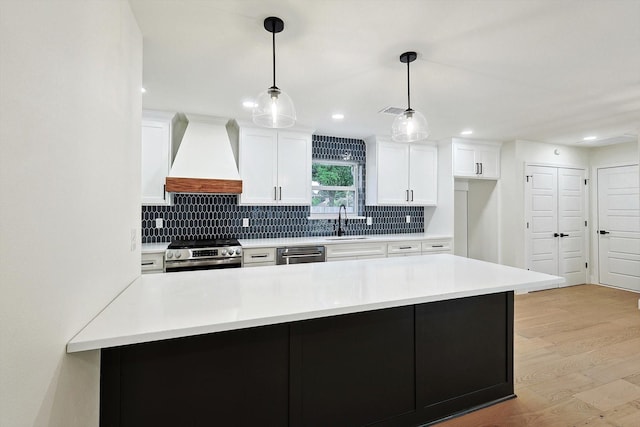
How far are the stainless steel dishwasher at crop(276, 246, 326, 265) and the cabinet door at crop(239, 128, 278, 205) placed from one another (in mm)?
704

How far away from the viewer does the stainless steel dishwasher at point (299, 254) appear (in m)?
3.64

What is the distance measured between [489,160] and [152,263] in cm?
502

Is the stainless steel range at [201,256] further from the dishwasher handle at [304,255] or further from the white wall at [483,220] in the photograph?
the white wall at [483,220]

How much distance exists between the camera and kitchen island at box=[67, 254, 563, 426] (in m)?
1.28

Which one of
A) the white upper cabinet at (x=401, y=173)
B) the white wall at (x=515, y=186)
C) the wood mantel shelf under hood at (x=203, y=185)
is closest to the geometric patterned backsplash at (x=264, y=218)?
the white upper cabinet at (x=401, y=173)

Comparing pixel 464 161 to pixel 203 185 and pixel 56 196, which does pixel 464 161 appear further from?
pixel 56 196

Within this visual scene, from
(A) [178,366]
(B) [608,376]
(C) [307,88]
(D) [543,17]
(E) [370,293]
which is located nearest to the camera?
(A) [178,366]

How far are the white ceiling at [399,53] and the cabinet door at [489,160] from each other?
4.03ft

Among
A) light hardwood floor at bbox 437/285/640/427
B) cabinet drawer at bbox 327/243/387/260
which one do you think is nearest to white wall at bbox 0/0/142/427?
light hardwood floor at bbox 437/285/640/427

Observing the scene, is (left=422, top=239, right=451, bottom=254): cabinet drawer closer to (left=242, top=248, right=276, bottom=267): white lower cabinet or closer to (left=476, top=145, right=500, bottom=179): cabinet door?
(left=476, top=145, right=500, bottom=179): cabinet door

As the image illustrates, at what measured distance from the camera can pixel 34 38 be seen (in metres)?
0.80

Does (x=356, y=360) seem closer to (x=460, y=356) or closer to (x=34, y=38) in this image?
(x=460, y=356)

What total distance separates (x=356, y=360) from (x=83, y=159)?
5.07 feet

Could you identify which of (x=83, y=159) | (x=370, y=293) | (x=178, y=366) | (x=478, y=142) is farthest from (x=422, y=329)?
(x=478, y=142)
